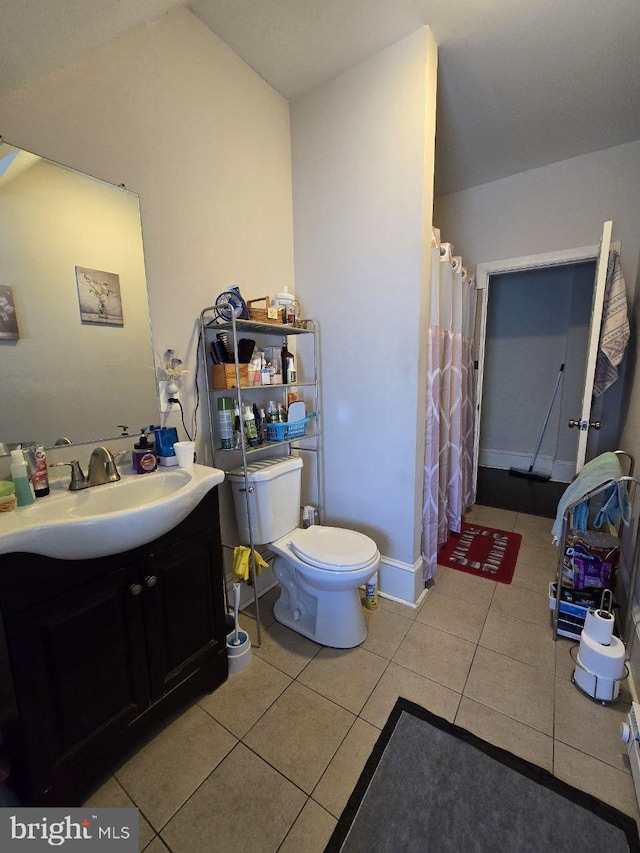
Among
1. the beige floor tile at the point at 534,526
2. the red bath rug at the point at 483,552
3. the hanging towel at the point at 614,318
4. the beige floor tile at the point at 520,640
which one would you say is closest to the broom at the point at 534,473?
the beige floor tile at the point at 534,526

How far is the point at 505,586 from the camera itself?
199 cm

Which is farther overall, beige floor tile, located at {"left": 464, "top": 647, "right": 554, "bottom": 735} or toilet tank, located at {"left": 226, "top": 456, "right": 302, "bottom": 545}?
toilet tank, located at {"left": 226, "top": 456, "right": 302, "bottom": 545}

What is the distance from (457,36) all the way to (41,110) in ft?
5.62

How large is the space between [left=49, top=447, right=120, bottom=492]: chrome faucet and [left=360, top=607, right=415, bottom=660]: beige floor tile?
1.30 meters

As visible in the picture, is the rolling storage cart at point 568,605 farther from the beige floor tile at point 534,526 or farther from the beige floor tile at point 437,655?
the beige floor tile at point 534,526

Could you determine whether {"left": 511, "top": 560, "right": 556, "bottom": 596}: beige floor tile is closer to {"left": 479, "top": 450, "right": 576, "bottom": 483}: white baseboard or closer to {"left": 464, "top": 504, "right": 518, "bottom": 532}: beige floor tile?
{"left": 464, "top": 504, "right": 518, "bottom": 532}: beige floor tile

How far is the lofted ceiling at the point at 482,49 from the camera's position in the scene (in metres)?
1.38

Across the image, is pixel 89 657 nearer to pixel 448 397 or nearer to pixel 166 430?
pixel 166 430

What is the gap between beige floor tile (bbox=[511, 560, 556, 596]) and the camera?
198cm

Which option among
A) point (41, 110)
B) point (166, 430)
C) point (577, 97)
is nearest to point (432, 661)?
point (166, 430)

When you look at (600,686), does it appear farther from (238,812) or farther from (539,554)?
(238,812)

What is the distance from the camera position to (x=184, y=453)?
1295mm

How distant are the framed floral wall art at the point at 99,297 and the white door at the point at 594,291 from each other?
2253 mm

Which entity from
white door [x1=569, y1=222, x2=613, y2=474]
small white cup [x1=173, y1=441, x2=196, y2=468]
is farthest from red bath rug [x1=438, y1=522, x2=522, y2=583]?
small white cup [x1=173, y1=441, x2=196, y2=468]
